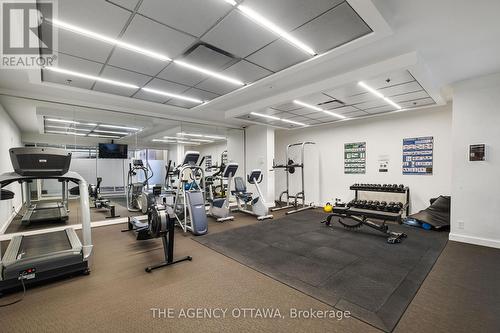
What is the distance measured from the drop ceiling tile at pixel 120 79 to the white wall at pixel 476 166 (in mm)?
5881

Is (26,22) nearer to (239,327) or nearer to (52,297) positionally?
(52,297)

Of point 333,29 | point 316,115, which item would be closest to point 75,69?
point 333,29

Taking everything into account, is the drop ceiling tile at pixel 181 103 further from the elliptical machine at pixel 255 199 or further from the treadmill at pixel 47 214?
the treadmill at pixel 47 214

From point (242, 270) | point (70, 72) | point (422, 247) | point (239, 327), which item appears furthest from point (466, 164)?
point (70, 72)

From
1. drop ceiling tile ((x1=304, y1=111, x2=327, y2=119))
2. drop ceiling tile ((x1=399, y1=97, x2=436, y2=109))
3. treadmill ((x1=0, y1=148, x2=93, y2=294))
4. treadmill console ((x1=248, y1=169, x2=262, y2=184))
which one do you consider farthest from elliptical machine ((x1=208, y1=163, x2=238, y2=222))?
drop ceiling tile ((x1=399, y1=97, x2=436, y2=109))

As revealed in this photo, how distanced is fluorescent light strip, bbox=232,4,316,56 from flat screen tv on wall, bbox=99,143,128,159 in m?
6.07

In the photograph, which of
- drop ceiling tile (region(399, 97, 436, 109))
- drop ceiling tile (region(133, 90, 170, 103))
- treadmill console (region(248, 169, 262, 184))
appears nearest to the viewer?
drop ceiling tile (region(133, 90, 170, 103))

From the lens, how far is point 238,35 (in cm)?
280

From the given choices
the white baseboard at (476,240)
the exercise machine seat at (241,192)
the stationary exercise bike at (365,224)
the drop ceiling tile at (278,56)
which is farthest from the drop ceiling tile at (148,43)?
the white baseboard at (476,240)

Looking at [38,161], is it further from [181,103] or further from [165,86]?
[181,103]

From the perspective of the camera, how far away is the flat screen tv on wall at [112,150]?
6594 mm

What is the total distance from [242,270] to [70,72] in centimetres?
426

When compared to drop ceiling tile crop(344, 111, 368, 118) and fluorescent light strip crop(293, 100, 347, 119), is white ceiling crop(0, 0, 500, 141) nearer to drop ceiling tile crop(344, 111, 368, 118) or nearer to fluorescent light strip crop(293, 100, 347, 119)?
fluorescent light strip crop(293, 100, 347, 119)

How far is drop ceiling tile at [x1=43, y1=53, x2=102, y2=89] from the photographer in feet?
11.0
